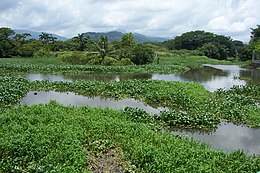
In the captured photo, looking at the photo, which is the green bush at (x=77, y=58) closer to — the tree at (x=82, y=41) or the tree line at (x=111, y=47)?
the tree line at (x=111, y=47)

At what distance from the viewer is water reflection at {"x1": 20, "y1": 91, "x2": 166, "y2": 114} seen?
13.7 m

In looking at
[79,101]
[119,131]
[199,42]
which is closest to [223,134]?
[119,131]

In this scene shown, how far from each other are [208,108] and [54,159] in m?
8.52

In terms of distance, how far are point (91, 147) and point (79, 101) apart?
23.0ft

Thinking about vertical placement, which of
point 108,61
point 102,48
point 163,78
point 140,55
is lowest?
point 163,78

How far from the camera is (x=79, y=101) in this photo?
1448 cm

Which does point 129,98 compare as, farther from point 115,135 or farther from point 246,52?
point 246,52

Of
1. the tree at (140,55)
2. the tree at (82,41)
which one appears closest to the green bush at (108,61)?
the tree at (140,55)

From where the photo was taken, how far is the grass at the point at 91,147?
6.46m

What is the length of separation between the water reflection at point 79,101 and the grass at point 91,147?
3.90 meters

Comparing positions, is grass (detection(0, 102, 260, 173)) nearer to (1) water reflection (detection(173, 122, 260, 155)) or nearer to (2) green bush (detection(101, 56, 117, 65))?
(1) water reflection (detection(173, 122, 260, 155))

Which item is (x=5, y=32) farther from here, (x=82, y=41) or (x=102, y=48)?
(x=102, y=48)

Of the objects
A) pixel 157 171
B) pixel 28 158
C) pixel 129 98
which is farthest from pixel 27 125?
pixel 129 98

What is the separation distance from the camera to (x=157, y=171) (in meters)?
6.30
